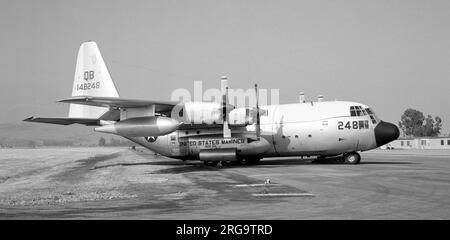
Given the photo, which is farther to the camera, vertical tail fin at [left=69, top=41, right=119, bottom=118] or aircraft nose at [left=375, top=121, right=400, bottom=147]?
vertical tail fin at [left=69, top=41, right=119, bottom=118]

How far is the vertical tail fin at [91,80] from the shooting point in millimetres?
31562

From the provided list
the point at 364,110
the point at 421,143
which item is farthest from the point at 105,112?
the point at 421,143

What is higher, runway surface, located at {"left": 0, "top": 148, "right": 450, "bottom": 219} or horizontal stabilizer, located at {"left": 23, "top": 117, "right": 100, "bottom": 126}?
horizontal stabilizer, located at {"left": 23, "top": 117, "right": 100, "bottom": 126}

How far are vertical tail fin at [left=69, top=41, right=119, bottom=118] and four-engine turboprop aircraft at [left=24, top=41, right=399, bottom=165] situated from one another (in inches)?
54.2

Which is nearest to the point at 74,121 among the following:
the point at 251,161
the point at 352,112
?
the point at 251,161

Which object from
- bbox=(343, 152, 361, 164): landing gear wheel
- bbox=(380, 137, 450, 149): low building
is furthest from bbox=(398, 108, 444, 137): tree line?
bbox=(343, 152, 361, 164): landing gear wheel

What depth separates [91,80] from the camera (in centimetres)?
3191

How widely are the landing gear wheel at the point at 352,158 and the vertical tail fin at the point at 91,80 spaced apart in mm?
18074

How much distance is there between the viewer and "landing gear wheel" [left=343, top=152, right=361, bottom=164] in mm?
28328

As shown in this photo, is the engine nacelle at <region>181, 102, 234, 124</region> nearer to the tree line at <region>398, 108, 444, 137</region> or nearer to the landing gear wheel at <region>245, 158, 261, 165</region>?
the landing gear wheel at <region>245, 158, 261, 165</region>

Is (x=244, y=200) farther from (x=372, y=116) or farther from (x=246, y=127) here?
(x=372, y=116)

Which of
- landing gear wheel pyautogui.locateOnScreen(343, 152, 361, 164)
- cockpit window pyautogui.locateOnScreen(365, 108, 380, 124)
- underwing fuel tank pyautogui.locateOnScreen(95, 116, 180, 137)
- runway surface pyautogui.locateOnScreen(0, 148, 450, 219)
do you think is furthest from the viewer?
landing gear wheel pyautogui.locateOnScreen(343, 152, 361, 164)

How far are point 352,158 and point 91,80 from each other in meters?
20.7
